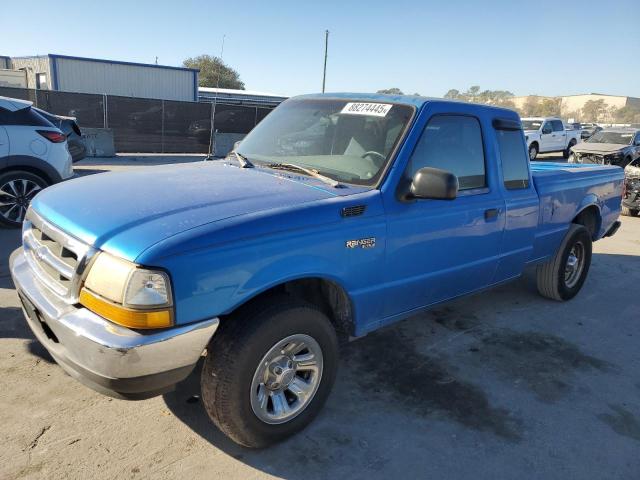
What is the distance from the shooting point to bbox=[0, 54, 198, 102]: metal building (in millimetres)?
26750

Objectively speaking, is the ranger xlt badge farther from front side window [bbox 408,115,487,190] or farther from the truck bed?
the truck bed

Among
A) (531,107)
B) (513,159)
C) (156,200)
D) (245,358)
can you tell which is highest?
(531,107)

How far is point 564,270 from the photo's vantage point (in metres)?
5.20

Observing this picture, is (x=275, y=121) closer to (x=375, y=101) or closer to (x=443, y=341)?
(x=375, y=101)

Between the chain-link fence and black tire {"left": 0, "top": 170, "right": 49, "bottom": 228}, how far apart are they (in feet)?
37.9

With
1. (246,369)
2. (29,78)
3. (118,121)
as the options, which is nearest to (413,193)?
(246,369)

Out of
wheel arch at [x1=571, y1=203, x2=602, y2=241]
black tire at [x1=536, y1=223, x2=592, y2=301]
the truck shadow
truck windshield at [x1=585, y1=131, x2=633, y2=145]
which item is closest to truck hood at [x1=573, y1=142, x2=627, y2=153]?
truck windshield at [x1=585, y1=131, x2=633, y2=145]

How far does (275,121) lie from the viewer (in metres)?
4.13

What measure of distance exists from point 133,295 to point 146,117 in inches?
710

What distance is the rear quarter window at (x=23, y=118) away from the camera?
6820mm

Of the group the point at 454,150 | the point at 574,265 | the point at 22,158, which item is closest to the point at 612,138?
the point at 574,265

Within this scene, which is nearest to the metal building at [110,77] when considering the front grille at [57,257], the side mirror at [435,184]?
the front grille at [57,257]

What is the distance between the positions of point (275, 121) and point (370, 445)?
8.47 ft

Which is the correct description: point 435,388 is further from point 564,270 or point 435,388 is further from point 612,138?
point 612,138
